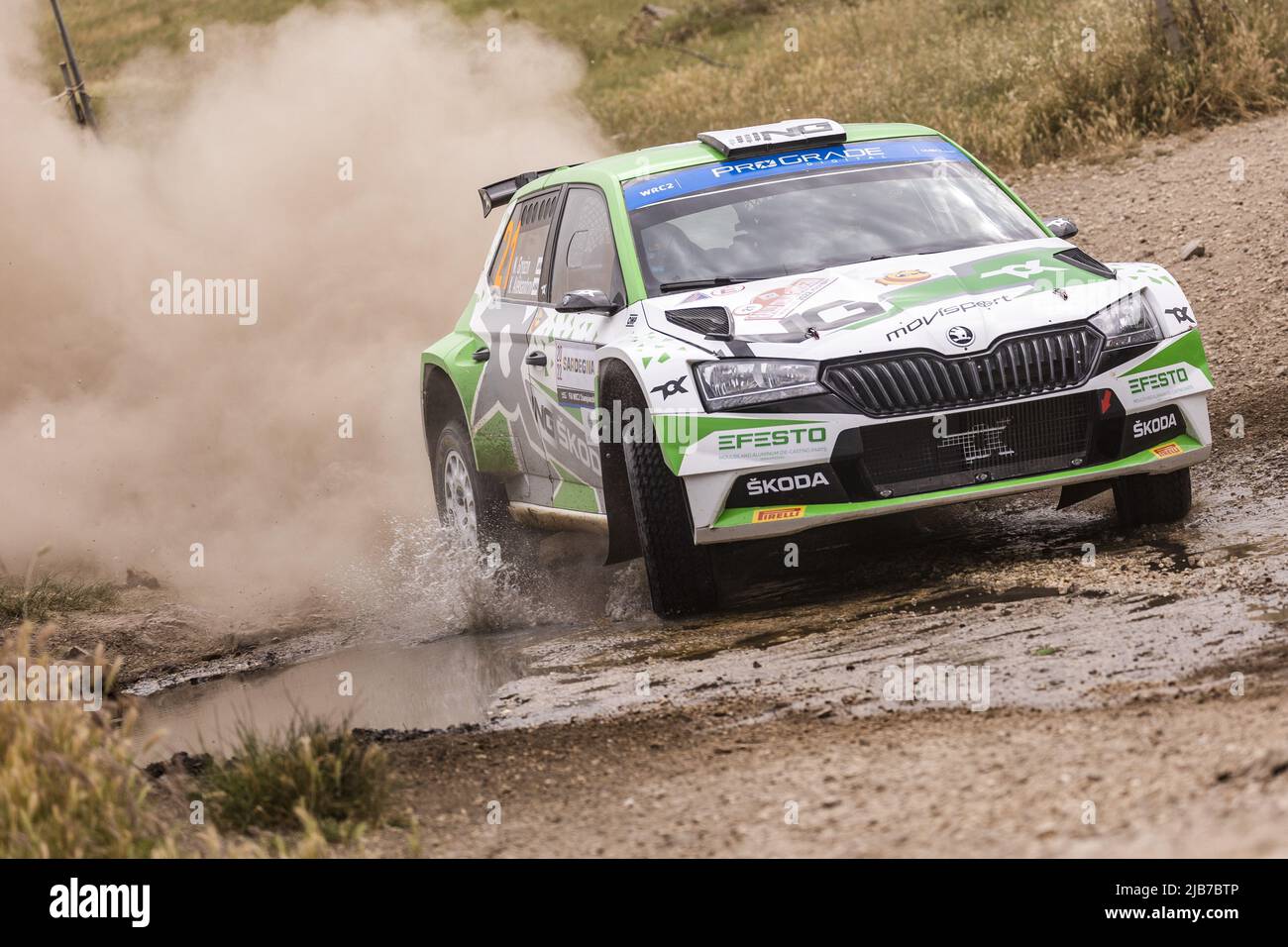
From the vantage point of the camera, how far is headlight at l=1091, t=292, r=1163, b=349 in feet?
22.9

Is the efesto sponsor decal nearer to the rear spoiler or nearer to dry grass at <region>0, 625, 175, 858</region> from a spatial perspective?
dry grass at <region>0, 625, 175, 858</region>

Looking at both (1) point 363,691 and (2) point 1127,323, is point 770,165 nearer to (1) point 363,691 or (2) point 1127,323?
(2) point 1127,323

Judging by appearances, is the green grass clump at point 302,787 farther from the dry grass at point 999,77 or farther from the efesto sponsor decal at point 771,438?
the dry grass at point 999,77

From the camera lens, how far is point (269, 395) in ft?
45.1

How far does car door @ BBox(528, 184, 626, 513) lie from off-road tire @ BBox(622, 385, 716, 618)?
497 mm

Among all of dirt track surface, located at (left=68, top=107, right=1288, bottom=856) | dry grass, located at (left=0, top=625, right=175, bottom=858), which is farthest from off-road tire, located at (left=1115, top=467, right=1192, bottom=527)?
dry grass, located at (left=0, top=625, right=175, bottom=858)

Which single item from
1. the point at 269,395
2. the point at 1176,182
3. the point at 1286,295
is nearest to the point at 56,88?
the point at 269,395

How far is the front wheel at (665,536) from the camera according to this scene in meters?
6.87

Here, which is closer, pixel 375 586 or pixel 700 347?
pixel 700 347

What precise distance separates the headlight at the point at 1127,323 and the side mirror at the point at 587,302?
194 centimetres

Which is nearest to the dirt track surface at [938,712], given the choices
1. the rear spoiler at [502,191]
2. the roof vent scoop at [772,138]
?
the roof vent scoop at [772,138]

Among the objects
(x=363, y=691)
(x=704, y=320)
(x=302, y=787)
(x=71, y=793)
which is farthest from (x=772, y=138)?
(x=71, y=793)
